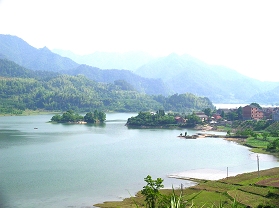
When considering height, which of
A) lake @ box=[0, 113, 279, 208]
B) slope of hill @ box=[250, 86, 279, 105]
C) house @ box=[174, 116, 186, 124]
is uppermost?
slope of hill @ box=[250, 86, 279, 105]

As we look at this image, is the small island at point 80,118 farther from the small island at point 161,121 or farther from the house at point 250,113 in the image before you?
the house at point 250,113

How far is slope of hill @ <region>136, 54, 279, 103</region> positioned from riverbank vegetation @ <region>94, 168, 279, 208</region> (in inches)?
2584

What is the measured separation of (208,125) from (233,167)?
12.0 m

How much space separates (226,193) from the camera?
6.73 metres

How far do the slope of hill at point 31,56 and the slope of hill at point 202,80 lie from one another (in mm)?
22804

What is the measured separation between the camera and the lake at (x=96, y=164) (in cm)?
731

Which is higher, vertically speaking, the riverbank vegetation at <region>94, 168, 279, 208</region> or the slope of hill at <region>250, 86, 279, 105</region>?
the slope of hill at <region>250, 86, 279, 105</region>

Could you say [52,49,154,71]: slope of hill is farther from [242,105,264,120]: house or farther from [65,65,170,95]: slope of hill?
[242,105,264,120]: house

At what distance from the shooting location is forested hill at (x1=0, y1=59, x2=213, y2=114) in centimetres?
3612

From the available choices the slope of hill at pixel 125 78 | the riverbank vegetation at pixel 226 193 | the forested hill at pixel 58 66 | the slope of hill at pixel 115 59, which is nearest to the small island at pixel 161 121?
the riverbank vegetation at pixel 226 193

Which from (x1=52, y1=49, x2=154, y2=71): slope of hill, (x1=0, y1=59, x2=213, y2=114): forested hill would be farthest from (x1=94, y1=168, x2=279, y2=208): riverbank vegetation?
(x1=52, y1=49, x2=154, y2=71): slope of hill

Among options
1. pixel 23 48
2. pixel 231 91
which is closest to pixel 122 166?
pixel 231 91

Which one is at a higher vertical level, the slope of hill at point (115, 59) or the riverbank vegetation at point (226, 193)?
the slope of hill at point (115, 59)

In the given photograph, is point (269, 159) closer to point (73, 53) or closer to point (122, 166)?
point (122, 166)
